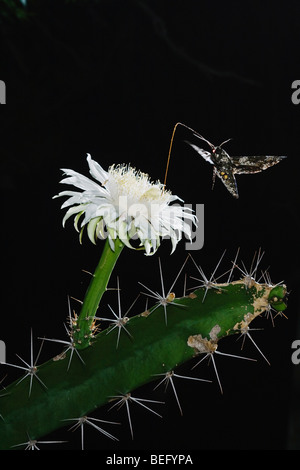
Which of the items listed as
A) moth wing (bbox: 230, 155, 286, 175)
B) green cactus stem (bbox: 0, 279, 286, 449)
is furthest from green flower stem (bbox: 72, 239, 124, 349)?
moth wing (bbox: 230, 155, 286, 175)

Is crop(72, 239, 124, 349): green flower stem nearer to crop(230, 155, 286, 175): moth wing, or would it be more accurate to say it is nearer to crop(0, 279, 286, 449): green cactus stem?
crop(0, 279, 286, 449): green cactus stem

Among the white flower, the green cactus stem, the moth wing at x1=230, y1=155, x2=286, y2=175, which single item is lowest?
the green cactus stem

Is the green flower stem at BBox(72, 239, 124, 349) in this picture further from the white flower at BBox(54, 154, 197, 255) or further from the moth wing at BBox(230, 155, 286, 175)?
the moth wing at BBox(230, 155, 286, 175)

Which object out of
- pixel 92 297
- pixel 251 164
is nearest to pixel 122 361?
pixel 92 297

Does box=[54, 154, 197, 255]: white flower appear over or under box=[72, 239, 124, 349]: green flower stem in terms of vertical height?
over

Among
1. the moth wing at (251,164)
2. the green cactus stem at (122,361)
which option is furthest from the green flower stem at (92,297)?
the moth wing at (251,164)

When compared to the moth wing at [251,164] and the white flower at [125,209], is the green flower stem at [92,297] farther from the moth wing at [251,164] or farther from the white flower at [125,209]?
the moth wing at [251,164]

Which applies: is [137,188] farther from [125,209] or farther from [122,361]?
[122,361]

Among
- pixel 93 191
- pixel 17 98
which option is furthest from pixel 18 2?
→ pixel 93 191
